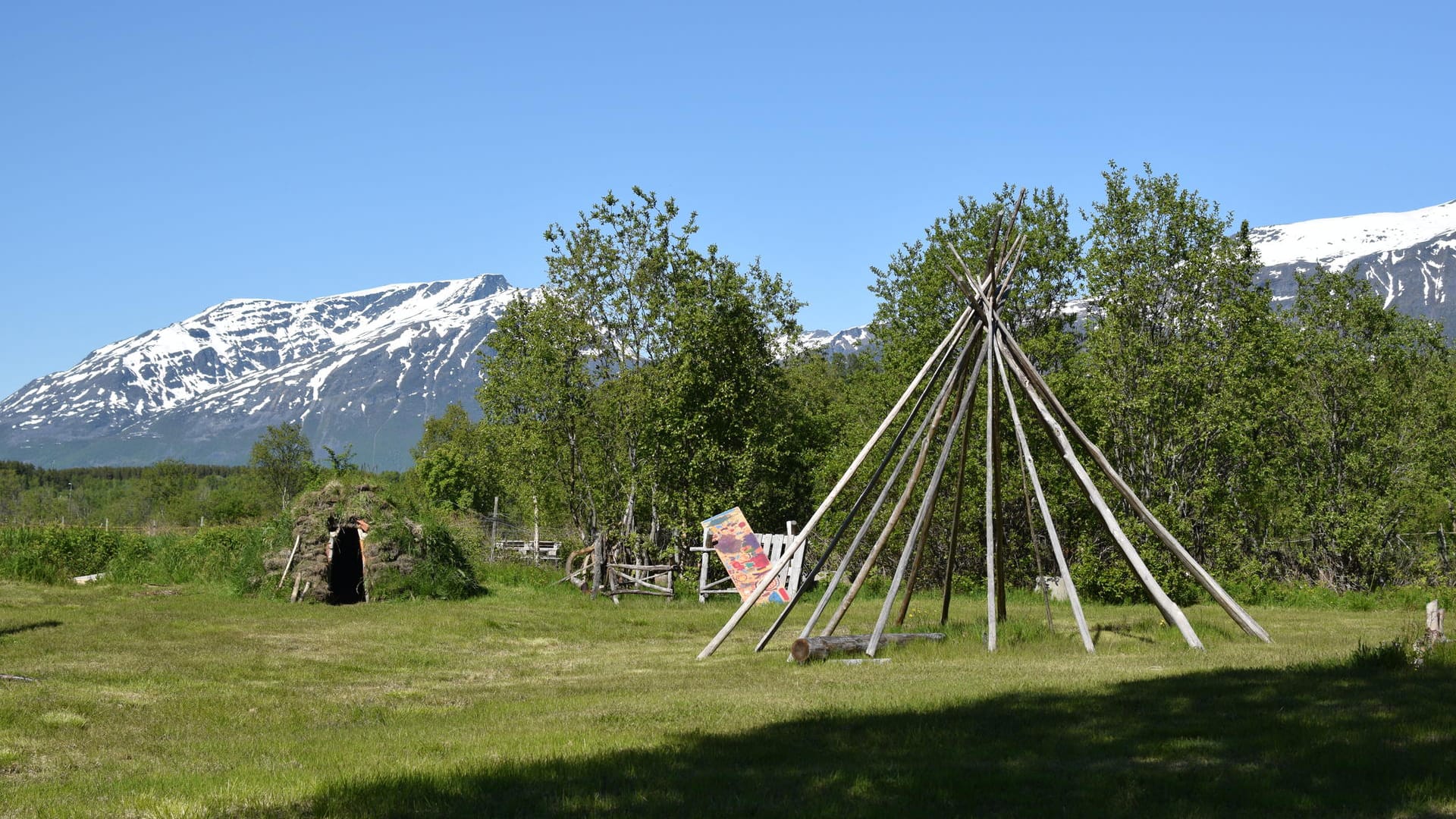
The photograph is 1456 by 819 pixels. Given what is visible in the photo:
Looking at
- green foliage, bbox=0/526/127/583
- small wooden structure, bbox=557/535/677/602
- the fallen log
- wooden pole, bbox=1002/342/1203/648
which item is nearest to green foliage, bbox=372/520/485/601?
small wooden structure, bbox=557/535/677/602

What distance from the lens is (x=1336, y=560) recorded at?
26625mm

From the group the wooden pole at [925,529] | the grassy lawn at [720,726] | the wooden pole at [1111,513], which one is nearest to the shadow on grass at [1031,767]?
the grassy lawn at [720,726]

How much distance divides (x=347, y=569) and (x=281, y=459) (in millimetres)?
65883

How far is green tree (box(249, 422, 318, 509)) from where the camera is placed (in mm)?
86375

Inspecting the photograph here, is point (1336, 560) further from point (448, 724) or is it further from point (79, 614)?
point (79, 614)

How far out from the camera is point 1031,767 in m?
7.70

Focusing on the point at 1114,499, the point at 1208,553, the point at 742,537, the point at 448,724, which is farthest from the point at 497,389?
the point at 448,724

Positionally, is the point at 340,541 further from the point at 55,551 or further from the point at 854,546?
the point at 854,546

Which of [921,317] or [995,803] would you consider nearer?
[995,803]

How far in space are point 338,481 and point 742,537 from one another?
884cm

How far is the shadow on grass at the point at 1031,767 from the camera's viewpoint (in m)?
6.74

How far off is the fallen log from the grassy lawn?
323mm

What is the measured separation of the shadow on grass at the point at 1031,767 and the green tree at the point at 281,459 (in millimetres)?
82555

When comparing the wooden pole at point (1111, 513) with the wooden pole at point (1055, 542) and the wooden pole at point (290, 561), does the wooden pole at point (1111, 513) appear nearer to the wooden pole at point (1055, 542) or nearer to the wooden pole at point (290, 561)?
the wooden pole at point (1055, 542)
